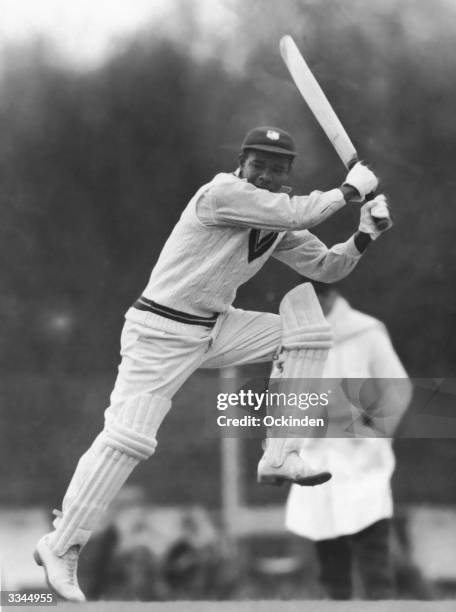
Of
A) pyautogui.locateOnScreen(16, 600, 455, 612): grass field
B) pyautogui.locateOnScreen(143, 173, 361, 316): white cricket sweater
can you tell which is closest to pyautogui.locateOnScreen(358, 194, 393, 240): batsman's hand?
pyautogui.locateOnScreen(143, 173, 361, 316): white cricket sweater

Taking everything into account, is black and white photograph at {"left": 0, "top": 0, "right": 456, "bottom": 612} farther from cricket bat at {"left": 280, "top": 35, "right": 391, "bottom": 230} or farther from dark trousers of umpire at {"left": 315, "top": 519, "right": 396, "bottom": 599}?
cricket bat at {"left": 280, "top": 35, "right": 391, "bottom": 230}

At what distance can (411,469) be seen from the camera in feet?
17.8

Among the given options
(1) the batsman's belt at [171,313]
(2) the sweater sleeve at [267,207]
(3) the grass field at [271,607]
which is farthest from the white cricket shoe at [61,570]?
(2) the sweater sleeve at [267,207]

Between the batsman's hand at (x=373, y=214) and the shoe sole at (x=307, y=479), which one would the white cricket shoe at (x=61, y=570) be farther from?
the batsman's hand at (x=373, y=214)

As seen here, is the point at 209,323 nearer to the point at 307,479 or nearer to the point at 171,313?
the point at 171,313

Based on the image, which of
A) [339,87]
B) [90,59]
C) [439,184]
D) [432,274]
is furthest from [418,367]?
[90,59]

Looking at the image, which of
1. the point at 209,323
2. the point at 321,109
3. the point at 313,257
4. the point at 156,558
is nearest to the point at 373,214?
the point at 313,257

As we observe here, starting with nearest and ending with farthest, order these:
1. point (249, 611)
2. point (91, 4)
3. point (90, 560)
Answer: point (249, 611) → point (90, 560) → point (91, 4)

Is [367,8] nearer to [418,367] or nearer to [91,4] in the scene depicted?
[91,4]

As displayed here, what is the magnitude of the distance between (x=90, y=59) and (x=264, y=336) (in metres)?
2.40

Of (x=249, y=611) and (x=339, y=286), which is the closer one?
(x=249, y=611)

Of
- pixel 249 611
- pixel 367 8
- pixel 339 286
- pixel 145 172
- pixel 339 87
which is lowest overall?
pixel 249 611

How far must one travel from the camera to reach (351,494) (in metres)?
4.72

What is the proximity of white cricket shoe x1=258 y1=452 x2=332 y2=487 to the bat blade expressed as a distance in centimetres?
92
